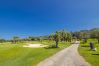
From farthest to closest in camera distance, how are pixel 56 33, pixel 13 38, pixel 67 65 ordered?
pixel 13 38 → pixel 56 33 → pixel 67 65

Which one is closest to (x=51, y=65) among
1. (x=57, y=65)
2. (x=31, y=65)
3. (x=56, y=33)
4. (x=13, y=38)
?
(x=57, y=65)

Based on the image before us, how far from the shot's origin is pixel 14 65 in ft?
79.8

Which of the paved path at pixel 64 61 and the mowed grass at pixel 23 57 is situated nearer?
the paved path at pixel 64 61

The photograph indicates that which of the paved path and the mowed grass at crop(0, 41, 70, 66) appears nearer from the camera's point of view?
the paved path

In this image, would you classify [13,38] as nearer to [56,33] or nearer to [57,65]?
[56,33]

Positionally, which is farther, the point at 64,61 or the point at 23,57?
the point at 23,57

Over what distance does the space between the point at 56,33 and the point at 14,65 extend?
54.1 metres

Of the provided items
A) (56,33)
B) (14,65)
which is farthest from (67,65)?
(56,33)

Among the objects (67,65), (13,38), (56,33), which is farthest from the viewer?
(13,38)

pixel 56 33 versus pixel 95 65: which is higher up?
pixel 56 33

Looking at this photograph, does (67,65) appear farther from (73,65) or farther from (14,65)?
(14,65)

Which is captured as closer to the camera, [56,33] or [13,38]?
[56,33]

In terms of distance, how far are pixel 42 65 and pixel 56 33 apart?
5429cm

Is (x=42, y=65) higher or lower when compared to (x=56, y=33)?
lower
